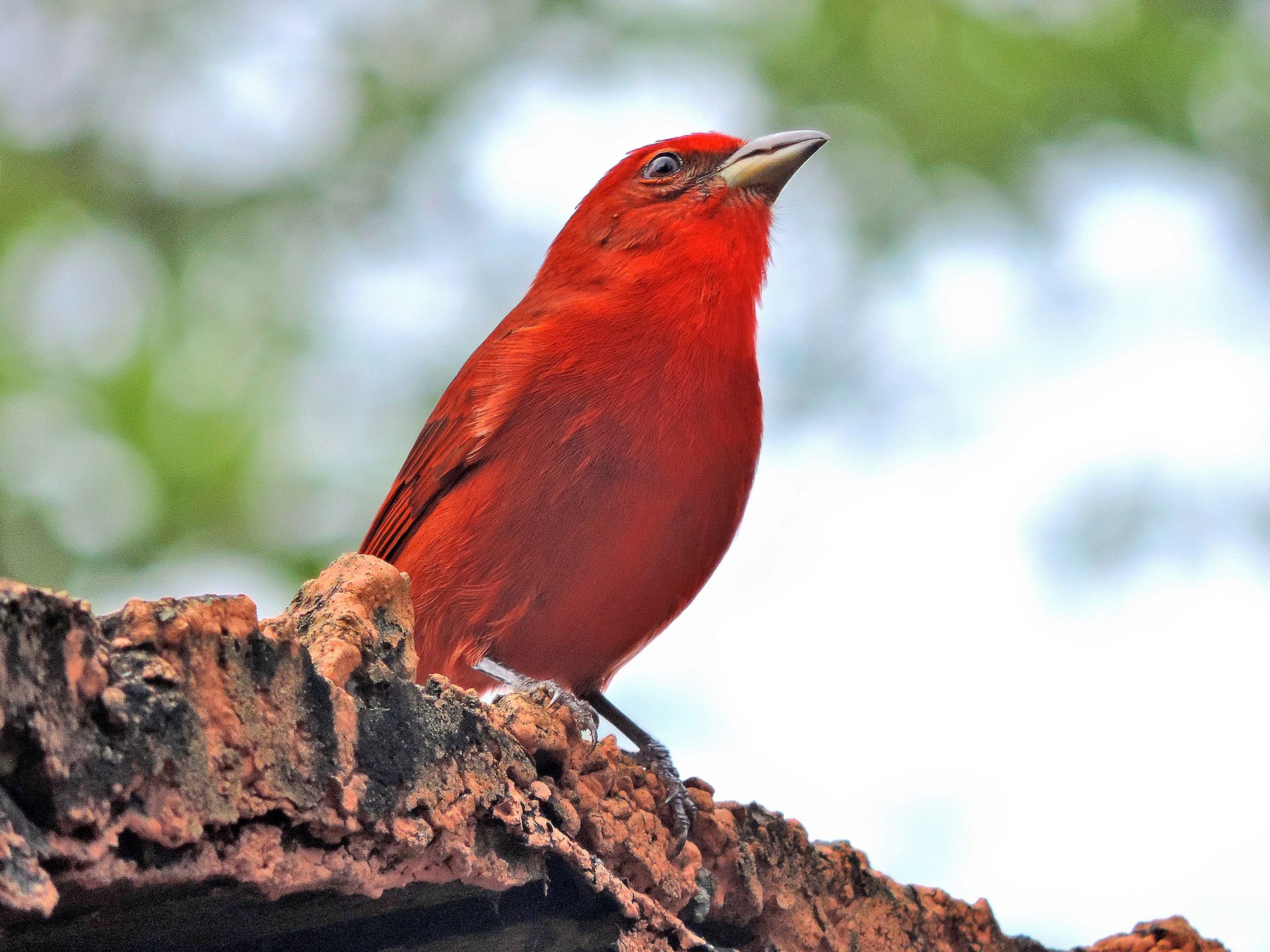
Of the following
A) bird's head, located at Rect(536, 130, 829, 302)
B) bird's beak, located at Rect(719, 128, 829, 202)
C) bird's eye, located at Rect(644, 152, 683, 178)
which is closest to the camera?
bird's head, located at Rect(536, 130, 829, 302)

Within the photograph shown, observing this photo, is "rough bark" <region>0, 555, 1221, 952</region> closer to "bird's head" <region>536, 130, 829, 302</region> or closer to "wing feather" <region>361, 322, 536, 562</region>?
"wing feather" <region>361, 322, 536, 562</region>

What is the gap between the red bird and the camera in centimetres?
388

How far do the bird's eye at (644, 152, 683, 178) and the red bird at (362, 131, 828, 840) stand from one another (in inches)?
22.8

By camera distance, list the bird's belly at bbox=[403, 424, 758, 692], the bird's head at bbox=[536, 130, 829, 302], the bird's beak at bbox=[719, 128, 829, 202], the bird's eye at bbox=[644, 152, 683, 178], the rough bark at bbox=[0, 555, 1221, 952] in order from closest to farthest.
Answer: the rough bark at bbox=[0, 555, 1221, 952] → the bird's belly at bbox=[403, 424, 758, 692] → the bird's head at bbox=[536, 130, 829, 302] → the bird's beak at bbox=[719, 128, 829, 202] → the bird's eye at bbox=[644, 152, 683, 178]

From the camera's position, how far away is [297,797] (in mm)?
1834

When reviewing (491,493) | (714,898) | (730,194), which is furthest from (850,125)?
(714,898)

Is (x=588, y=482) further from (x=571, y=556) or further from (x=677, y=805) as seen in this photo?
(x=677, y=805)

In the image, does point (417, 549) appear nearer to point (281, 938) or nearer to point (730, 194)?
point (730, 194)

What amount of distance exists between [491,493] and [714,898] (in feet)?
4.75

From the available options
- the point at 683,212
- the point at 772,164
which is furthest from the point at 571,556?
the point at 772,164

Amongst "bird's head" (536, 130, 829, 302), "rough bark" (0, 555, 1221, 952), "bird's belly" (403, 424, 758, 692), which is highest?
"bird's head" (536, 130, 829, 302)

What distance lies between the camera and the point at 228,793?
177 cm

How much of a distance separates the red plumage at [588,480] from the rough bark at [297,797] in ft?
3.76

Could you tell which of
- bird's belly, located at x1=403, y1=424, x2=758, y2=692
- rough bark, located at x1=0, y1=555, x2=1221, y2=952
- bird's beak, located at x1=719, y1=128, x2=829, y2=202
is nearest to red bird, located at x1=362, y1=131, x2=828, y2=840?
bird's belly, located at x1=403, y1=424, x2=758, y2=692
